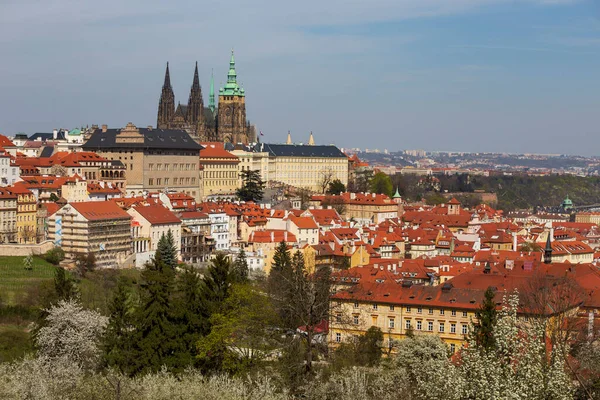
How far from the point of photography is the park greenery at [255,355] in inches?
816

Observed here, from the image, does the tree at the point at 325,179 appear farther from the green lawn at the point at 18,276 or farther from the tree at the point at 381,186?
the green lawn at the point at 18,276

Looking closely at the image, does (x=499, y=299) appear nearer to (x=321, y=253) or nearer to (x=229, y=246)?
(x=321, y=253)

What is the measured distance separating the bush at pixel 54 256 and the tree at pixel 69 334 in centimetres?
2463

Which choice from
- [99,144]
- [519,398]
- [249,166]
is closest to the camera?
[519,398]

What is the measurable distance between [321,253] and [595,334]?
124 ft

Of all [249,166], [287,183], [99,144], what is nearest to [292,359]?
[99,144]

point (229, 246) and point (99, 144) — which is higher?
point (99, 144)

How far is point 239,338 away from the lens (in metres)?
33.9

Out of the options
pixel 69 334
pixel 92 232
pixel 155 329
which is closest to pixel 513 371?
pixel 155 329

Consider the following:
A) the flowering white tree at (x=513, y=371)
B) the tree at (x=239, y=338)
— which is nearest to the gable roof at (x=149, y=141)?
the tree at (x=239, y=338)

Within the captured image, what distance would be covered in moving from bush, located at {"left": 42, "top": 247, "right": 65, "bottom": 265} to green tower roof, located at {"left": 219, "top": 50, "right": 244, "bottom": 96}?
75799 mm

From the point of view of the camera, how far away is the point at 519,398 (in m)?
19.4

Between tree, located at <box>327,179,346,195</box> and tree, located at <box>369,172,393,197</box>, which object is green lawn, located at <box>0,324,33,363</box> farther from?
tree, located at <box>369,172,393,197</box>

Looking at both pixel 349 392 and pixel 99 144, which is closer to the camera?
pixel 349 392
